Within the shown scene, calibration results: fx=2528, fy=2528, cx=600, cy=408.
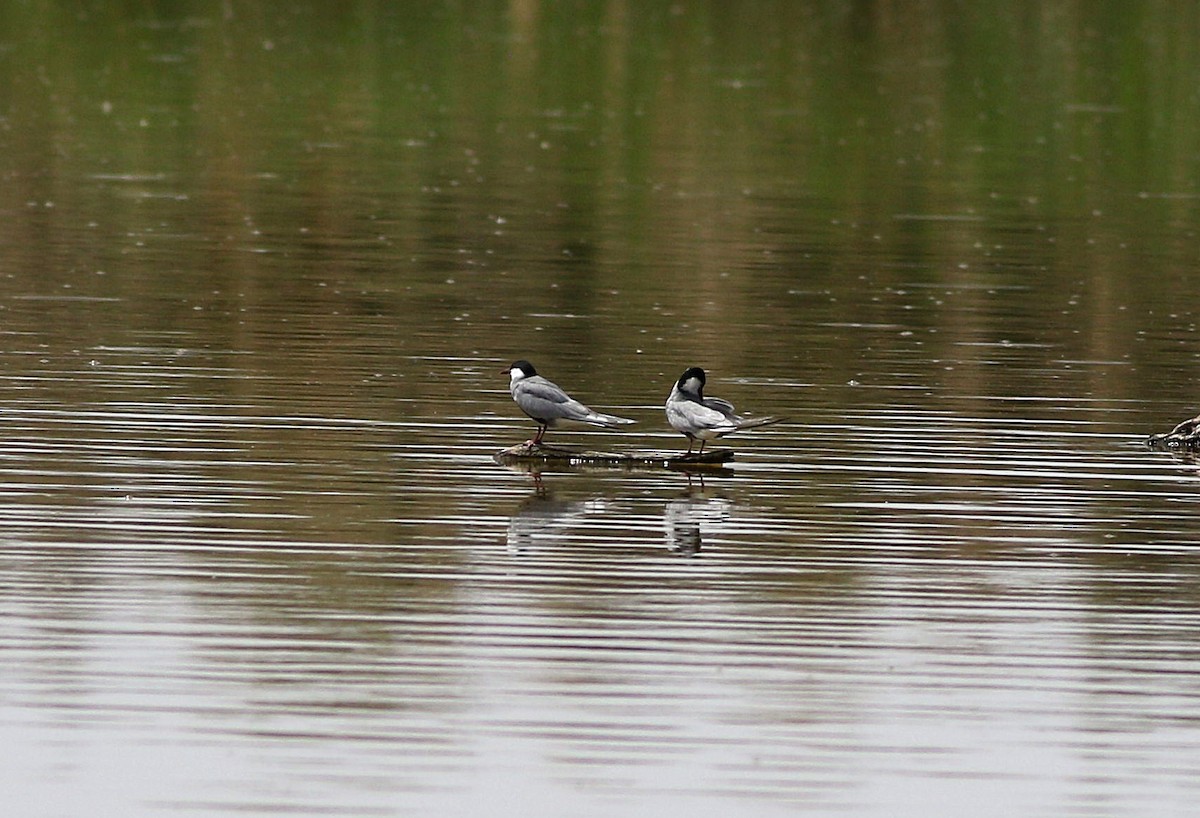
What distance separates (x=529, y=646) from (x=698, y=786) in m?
1.96

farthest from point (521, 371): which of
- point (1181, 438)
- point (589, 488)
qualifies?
point (1181, 438)

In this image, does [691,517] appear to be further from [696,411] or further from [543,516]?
[696,411]

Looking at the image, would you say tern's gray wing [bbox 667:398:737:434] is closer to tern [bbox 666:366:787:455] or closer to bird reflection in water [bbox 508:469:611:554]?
tern [bbox 666:366:787:455]

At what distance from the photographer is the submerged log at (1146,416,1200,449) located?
17.5m

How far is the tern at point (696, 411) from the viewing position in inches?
631

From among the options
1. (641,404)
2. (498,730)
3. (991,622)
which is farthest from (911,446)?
(498,730)

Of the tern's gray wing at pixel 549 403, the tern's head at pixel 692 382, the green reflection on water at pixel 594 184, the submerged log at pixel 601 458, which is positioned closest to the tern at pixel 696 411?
the tern's head at pixel 692 382

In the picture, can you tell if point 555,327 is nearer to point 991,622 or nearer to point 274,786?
point 991,622

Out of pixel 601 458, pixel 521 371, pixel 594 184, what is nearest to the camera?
pixel 601 458

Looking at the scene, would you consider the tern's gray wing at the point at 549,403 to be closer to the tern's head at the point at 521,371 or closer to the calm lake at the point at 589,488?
the tern's head at the point at 521,371

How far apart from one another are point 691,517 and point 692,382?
5.56 ft

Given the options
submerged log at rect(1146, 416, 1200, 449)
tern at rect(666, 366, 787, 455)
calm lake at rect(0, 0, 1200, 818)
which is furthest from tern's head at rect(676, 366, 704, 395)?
submerged log at rect(1146, 416, 1200, 449)

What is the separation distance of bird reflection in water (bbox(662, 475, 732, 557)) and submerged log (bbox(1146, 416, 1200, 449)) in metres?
3.74

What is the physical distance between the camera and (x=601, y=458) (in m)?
16.3
